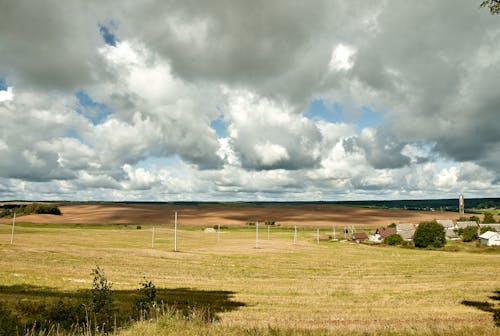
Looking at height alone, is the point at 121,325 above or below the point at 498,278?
above

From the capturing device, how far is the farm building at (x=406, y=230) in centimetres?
12975

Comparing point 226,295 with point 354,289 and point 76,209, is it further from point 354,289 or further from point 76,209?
point 76,209

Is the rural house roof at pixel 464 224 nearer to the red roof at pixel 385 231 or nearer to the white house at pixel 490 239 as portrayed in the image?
the white house at pixel 490 239

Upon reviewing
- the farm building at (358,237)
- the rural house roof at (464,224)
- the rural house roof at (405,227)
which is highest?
the rural house roof at (464,224)

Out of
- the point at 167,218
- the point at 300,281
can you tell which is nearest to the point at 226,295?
the point at 300,281

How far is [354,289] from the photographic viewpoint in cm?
2741

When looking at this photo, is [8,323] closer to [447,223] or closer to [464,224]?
[447,223]

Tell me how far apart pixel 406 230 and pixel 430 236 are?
4382 cm

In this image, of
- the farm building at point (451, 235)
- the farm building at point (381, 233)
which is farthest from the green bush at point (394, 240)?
the farm building at point (451, 235)

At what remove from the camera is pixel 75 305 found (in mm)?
16438

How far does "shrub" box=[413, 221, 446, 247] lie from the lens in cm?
9175

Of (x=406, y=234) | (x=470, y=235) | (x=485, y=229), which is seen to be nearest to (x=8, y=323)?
(x=470, y=235)

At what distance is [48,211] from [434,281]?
159m

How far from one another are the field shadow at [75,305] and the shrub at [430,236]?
8100cm
